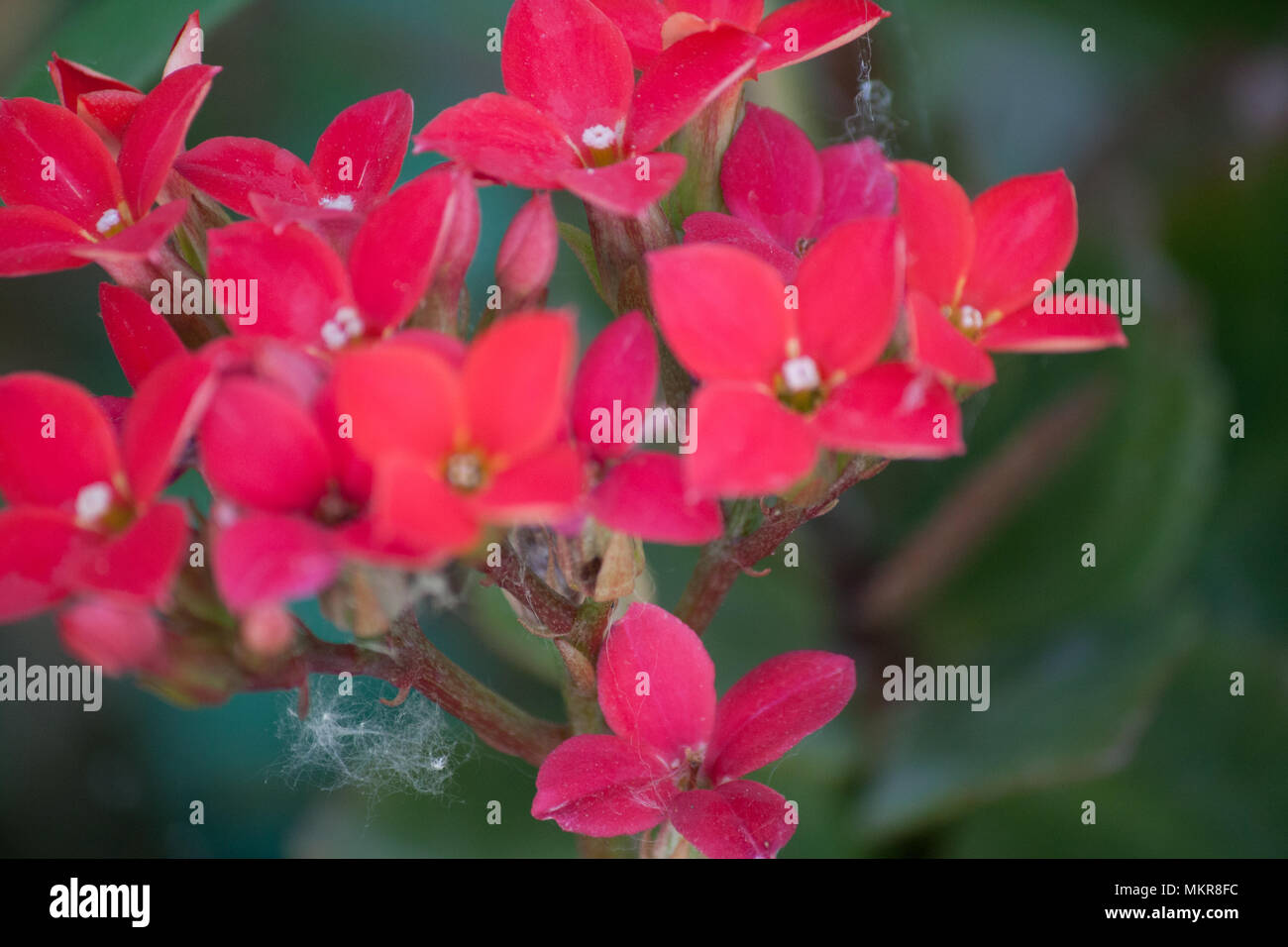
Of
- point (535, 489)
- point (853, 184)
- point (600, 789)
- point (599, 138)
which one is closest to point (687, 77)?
point (599, 138)

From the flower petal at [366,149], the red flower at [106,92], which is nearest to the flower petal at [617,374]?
the flower petal at [366,149]

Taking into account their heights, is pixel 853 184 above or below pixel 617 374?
above

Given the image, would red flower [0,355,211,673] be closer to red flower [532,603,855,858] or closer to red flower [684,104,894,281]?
red flower [532,603,855,858]

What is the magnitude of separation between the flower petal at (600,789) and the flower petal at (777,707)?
0.04 meters

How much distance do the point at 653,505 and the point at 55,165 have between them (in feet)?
1.32

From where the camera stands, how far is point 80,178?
0.63 metres

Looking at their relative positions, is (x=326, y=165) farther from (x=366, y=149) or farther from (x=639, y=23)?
(x=639, y=23)

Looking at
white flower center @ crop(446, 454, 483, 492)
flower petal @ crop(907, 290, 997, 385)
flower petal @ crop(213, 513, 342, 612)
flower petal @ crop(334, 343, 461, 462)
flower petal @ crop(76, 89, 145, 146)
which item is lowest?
flower petal @ crop(213, 513, 342, 612)

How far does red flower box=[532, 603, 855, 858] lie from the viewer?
1.91 ft

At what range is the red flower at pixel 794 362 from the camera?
1.55 feet

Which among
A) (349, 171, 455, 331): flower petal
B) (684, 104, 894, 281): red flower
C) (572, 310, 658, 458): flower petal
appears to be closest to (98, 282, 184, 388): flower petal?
(349, 171, 455, 331): flower petal

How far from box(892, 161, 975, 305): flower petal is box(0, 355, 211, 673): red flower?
33 centimetres

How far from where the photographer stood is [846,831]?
985 mm
